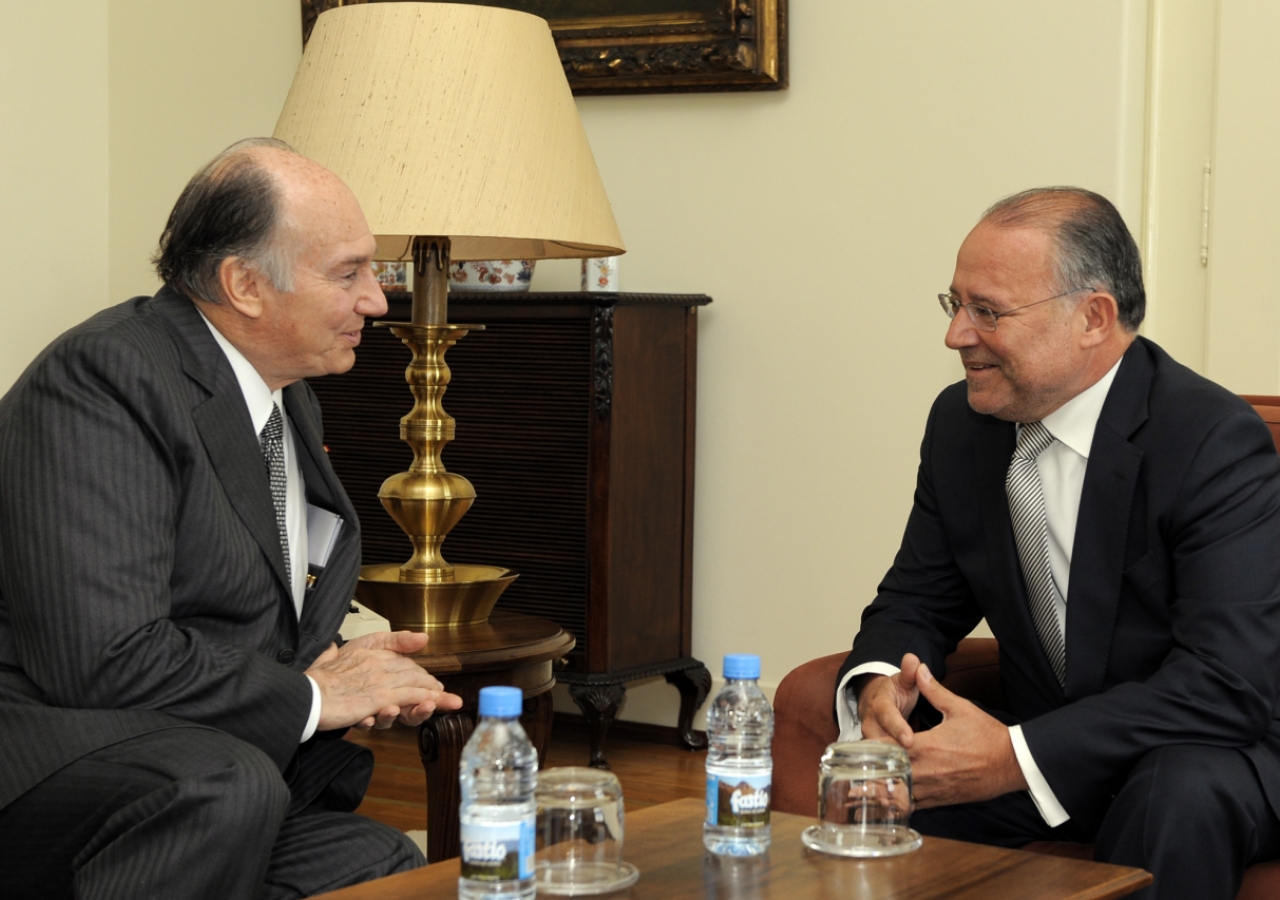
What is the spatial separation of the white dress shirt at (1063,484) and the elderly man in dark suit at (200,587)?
25.9 inches

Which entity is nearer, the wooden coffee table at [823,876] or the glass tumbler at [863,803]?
the wooden coffee table at [823,876]

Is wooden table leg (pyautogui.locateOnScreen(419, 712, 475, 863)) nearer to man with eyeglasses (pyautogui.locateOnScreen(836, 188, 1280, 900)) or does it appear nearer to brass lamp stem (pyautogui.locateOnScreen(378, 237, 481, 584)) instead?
brass lamp stem (pyautogui.locateOnScreen(378, 237, 481, 584))

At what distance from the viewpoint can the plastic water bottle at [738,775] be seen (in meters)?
1.76

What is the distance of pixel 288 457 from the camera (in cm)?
238

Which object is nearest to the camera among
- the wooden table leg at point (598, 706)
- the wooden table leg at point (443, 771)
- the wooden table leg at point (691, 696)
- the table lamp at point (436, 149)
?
the wooden table leg at point (443, 771)

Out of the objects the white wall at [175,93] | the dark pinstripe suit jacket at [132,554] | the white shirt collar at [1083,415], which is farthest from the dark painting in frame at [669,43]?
the dark pinstripe suit jacket at [132,554]

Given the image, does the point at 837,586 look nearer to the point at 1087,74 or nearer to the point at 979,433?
the point at 1087,74

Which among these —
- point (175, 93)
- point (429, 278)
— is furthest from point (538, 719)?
point (175, 93)

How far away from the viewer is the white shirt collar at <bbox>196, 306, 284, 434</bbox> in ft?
7.37

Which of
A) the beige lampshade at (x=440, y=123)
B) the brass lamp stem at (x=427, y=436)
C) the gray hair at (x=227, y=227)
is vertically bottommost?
the brass lamp stem at (x=427, y=436)

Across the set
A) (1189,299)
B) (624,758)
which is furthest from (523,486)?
(1189,299)

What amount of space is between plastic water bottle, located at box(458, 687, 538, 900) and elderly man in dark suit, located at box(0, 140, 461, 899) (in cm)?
43

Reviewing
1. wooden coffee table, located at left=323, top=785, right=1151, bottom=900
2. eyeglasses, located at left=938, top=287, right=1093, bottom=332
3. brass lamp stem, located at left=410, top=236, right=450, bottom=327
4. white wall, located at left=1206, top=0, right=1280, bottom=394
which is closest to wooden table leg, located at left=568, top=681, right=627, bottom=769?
brass lamp stem, located at left=410, top=236, right=450, bottom=327

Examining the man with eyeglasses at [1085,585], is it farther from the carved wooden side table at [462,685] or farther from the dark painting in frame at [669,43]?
the dark painting in frame at [669,43]
